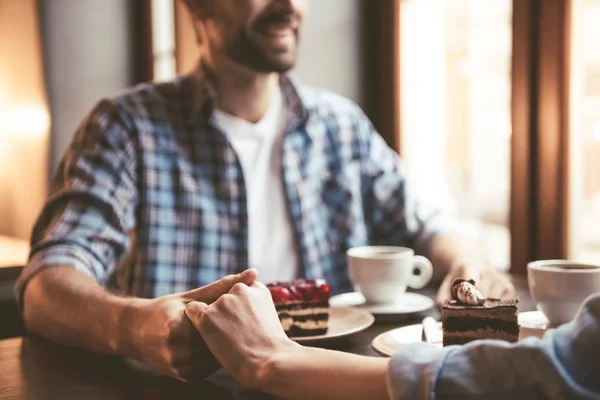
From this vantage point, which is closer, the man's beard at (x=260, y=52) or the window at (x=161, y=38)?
the man's beard at (x=260, y=52)

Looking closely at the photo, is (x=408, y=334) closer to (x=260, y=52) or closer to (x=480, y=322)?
(x=480, y=322)

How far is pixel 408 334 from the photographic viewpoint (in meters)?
1.07

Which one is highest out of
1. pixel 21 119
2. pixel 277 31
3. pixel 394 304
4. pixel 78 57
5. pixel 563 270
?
pixel 78 57

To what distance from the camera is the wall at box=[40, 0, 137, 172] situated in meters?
3.87

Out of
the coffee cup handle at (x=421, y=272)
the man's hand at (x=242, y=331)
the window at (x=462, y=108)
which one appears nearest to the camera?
the man's hand at (x=242, y=331)

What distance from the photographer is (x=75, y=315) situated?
1152 millimetres

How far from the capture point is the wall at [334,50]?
273 cm

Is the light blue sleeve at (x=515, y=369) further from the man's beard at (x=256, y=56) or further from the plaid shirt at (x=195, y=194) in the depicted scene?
the man's beard at (x=256, y=56)

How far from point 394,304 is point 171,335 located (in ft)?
1.74

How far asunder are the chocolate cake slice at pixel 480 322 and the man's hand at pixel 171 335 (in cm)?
28

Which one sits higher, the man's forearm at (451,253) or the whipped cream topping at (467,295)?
the whipped cream topping at (467,295)

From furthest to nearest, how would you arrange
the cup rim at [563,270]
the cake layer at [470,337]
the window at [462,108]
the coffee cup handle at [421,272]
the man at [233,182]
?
1. the window at [462,108]
2. the man at [233,182]
3. the coffee cup handle at [421,272]
4. the cup rim at [563,270]
5. the cake layer at [470,337]

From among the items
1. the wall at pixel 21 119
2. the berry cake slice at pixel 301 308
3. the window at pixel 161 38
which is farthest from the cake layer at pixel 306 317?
the wall at pixel 21 119

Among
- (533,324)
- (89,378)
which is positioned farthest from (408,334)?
(89,378)
